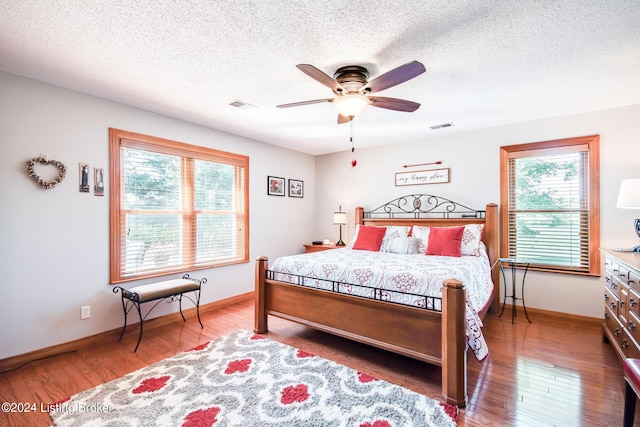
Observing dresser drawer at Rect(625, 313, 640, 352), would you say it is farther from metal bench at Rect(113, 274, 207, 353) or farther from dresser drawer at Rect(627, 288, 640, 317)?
metal bench at Rect(113, 274, 207, 353)

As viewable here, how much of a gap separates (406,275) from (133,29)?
2639mm

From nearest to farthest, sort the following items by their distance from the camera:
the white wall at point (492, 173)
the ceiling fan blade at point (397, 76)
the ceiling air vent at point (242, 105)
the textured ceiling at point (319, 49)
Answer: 1. the textured ceiling at point (319, 49)
2. the ceiling fan blade at point (397, 76)
3. the ceiling air vent at point (242, 105)
4. the white wall at point (492, 173)

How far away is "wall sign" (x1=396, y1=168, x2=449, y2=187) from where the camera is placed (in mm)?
4422

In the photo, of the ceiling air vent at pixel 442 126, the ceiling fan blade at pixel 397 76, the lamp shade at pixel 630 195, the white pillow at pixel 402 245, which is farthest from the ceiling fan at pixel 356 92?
the lamp shade at pixel 630 195

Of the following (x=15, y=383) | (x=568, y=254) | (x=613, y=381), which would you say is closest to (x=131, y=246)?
(x=15, y=383)

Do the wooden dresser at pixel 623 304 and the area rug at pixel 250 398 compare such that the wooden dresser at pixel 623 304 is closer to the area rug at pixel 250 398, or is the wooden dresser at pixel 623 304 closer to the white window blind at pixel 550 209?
the white window blind at pixel 550 209

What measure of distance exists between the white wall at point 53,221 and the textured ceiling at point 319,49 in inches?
9.4

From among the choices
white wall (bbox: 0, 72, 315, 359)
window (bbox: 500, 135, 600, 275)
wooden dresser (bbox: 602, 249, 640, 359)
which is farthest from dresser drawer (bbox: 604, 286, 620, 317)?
white wall (bbox: 0, 72, 315, 359)

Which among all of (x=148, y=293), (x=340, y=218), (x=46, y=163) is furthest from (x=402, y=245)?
(x=46, y=163)

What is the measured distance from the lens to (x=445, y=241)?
3559 millimetres

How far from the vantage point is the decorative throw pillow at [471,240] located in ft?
11.7

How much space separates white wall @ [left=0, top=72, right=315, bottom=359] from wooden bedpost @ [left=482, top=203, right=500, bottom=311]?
3214 millimetres

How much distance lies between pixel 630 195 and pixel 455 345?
2.40 meters

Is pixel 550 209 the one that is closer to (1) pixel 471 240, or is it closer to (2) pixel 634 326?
(1) pixel 471 240
